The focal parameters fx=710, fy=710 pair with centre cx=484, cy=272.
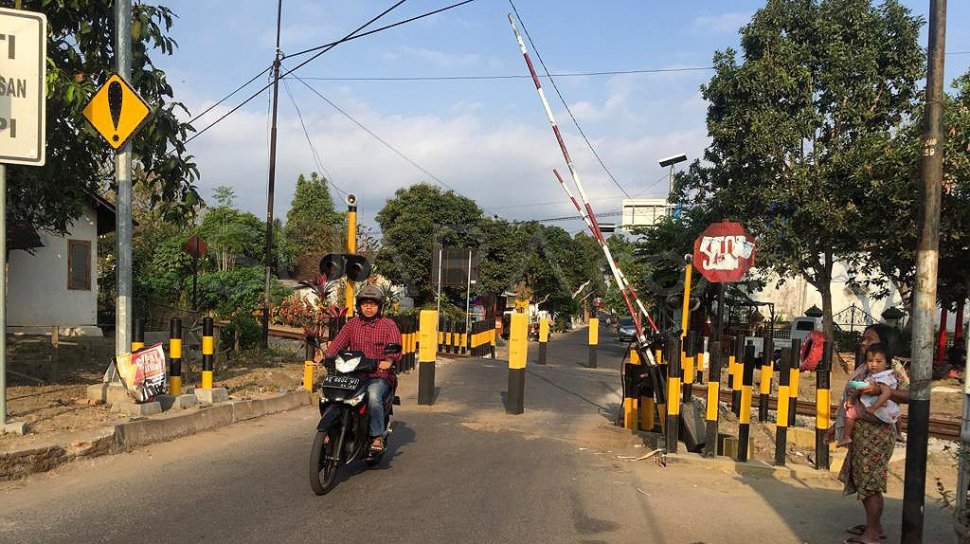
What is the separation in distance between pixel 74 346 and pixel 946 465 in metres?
15.5

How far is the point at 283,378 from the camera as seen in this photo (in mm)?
11539

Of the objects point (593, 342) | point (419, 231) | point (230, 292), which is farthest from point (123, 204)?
point (419, 231)

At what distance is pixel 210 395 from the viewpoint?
8.43 metres

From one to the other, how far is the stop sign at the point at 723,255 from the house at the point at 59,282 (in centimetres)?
1458

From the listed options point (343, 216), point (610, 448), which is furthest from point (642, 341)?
point (343, 216)

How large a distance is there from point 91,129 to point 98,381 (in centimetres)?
Answer: 393

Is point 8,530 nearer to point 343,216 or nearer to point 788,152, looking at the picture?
point 788,152

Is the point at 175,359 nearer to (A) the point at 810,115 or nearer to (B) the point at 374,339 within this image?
(B) the point at 374,339

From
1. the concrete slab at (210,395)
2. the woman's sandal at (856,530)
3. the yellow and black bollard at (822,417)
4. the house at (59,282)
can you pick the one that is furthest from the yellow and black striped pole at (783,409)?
the house at (59,282)

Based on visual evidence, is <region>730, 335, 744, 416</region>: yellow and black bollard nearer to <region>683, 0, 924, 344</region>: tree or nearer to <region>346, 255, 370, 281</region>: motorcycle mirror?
<region>346, 255, 370, 281</region>: motorcycle mirror

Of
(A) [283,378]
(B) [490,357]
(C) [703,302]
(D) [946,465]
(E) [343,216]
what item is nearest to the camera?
(D) [946,465]

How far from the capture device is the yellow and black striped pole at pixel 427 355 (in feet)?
34.2

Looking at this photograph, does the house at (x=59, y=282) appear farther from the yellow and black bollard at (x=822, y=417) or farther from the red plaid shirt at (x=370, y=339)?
the yellow and black bollard at (x=822, y=417)

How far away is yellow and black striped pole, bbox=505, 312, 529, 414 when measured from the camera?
32.5ft
